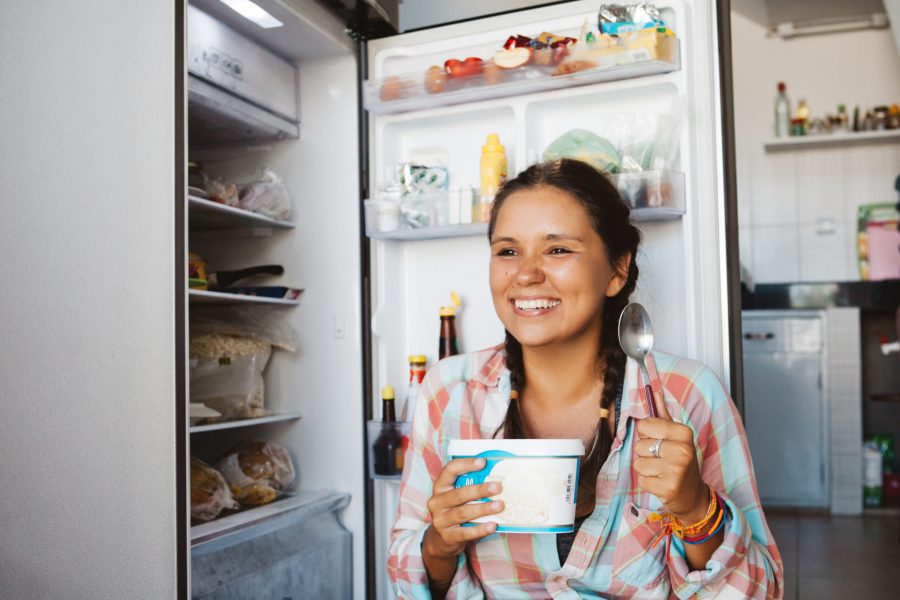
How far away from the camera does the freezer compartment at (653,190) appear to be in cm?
172

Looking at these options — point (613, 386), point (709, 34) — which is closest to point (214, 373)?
point (613, 386)

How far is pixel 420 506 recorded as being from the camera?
1410 millimetres

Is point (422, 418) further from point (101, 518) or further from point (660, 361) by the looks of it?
point (101, 518)

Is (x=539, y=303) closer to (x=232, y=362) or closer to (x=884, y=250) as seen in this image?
(x=232, y=362)

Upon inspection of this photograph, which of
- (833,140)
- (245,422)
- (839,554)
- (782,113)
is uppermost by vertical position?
(782,113)

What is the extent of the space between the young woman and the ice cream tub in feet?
0.21

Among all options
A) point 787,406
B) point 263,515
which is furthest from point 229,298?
point 787,406

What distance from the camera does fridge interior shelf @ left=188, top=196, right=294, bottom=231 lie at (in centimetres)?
187

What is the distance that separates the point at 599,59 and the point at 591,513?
0.95 meters

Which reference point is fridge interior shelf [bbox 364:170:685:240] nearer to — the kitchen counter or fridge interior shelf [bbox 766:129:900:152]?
the kitchen counter

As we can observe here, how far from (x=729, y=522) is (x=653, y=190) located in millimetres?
763

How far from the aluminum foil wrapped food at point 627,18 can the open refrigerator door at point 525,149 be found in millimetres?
22

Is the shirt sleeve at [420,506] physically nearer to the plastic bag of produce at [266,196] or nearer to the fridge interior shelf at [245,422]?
the fridge interior shelf at [245,422]

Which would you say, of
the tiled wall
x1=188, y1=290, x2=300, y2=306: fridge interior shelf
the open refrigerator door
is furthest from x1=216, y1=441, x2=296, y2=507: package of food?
the tiled wall
